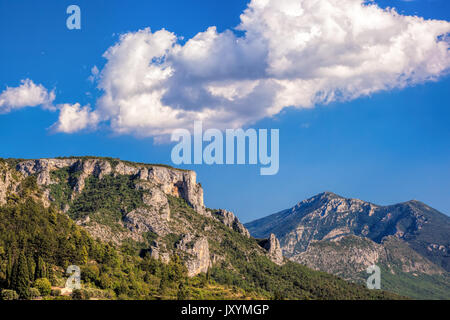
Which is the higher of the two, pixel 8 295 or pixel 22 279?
pixel 22 279

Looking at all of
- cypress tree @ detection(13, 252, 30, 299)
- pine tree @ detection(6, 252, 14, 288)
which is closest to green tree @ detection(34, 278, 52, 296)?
cypress tree @ detection(13, 252, 30, 299)

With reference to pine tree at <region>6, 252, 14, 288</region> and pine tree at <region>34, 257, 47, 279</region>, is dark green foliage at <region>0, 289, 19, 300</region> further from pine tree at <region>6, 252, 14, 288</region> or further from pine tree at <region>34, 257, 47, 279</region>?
pine tree at <region>34, 257, 47, 279</region>

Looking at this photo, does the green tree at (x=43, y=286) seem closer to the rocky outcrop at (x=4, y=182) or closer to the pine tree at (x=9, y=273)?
the pine tree at (x=9, y=273)

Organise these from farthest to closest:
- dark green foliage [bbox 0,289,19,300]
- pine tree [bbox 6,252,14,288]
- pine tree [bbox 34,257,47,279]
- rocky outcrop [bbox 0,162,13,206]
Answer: rocky outcrop [bbox 0,162,13,206], pine tree [bbox 34,257,47,279], pine tree [bbox 6,252,14,288], dark green foliage [bbox 0,289,19,300]

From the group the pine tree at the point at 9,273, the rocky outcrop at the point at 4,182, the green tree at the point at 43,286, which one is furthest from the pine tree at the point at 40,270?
the rocky outcrop at the point at 4,182

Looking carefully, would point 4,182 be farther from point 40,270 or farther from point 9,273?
point 9,273

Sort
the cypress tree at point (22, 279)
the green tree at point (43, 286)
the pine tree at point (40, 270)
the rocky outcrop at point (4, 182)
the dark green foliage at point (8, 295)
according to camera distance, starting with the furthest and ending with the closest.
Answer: the rocky outcrop at point (4, 182)
the pine tree at point (40, 270)
the green tree at point (43, 286)
the cypress tree at point (22, 279)
the dark green foliage at point (8, 295)

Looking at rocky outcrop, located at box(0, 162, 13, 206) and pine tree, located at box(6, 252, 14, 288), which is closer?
pine tree, located at box(6, 252, 14, 288)

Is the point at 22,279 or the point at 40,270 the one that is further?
the point at 40,270

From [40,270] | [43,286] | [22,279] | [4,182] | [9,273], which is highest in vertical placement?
[4,182]

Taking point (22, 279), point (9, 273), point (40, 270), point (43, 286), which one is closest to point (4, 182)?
point (40, 270)
